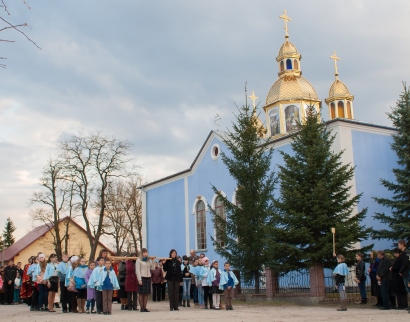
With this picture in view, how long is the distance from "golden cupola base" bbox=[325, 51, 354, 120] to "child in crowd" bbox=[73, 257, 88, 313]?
2126 cm

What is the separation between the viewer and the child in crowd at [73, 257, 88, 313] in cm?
1499

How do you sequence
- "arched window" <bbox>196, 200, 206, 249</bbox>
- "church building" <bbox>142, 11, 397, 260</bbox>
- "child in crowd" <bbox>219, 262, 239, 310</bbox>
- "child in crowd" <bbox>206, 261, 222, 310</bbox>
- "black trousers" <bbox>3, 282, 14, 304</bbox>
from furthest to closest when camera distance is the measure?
"arched window" <bbox>196, 200, 206, 249</bbox>
"church building" <bbox>142, 11, 397, 260</bbox>
"black trousers" <bbox>3, 282, 14, 304</bbox>
"child in crowd" <bbox>206, 261, 222, 310</bbox>
"child in crowd" <bbox>219, 262, 239, 310</bbox>

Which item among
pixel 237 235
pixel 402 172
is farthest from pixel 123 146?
pixel 402 172

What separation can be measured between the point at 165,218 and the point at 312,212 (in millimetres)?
18712

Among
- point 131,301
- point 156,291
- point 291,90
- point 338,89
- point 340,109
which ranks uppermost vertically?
point 291,90

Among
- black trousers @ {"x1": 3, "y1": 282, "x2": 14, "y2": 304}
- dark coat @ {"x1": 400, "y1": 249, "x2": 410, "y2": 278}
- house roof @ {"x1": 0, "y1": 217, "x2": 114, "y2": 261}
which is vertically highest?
house roof @ {"x1": 0, "y1": 217, "x2": 114, "y2": 261}

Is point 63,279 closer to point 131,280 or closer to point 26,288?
point 131,280

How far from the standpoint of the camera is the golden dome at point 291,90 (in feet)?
111

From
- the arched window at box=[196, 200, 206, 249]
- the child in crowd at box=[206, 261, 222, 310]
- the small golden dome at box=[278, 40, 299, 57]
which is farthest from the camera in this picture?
the small golden dome at box=[278, 40, 299, 57]

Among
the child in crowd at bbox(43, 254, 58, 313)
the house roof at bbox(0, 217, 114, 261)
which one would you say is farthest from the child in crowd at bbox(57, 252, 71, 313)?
the house roof at bbox(0, 217, 114, 261)

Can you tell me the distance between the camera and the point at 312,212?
18094 millimetres

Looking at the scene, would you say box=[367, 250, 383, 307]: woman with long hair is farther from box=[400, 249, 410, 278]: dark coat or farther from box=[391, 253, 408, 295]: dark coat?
box=[400, 249, 410, 278]: dark coat

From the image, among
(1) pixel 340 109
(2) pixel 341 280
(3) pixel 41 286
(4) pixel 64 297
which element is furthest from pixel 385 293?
(1) pixel 340 109

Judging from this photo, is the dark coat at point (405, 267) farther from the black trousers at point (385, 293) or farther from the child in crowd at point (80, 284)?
the child in crowd at point (80, 284)
